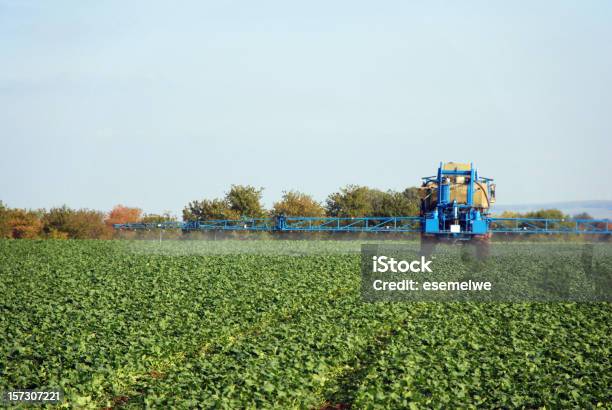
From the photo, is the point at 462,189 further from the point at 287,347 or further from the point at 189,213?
the point at 189,213

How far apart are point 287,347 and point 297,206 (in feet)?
156

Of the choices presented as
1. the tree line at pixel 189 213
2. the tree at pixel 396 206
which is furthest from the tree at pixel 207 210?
the tree at pixel 396 206

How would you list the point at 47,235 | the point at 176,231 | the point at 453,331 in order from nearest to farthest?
the point at 453,331 → the point at 176,231 → the point at 47,235

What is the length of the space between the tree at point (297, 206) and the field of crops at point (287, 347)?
3649 centimetres

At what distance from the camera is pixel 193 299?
2019 cm

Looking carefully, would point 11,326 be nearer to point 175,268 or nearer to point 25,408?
point 25,408

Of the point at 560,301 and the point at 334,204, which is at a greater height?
the point at 334,204

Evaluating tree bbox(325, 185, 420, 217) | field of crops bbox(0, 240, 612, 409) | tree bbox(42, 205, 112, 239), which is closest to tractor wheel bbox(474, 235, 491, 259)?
field of crops bbox(0, 240, 612, 409)

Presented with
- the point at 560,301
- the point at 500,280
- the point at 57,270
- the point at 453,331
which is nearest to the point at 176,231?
the point at 57,270

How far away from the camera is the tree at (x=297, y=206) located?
60.9 m

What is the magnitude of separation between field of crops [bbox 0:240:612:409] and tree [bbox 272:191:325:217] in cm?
3649

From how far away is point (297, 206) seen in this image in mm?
61562

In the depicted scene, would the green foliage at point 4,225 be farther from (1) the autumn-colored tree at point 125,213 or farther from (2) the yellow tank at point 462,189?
(2) the yellow tank at point 462,189

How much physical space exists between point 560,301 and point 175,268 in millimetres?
14211
